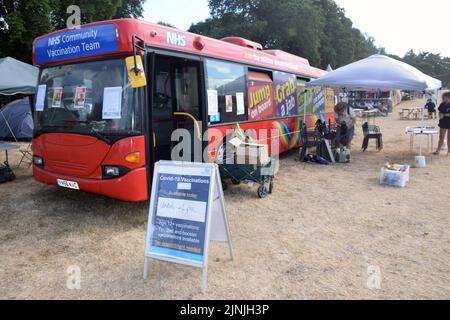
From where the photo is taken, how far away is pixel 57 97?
539cm

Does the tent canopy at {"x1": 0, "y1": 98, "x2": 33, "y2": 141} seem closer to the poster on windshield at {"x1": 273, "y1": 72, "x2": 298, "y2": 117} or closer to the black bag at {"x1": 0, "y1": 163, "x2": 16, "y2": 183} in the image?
the black bag at {"x1": 0, "y1": 163, "x2": 16, "y2": 183}

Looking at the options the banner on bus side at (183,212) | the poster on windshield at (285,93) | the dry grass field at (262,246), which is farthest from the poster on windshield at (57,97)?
the poster on windshield at (285,93)

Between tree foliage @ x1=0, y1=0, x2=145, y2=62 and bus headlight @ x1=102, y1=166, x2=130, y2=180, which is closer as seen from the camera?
bus headlight @ x1=102, y1=166, x2=130, y2=180

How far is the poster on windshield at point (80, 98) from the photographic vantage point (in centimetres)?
509

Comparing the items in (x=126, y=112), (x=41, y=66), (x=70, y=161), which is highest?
(x=41, y=66)

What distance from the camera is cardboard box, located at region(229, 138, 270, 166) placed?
6.19m

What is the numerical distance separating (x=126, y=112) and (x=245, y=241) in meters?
2.28

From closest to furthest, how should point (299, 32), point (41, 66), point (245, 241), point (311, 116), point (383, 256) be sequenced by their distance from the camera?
point (383, 256) → point (245, 241) → point (41, 66) → point (311, 116) → point (299, 32)

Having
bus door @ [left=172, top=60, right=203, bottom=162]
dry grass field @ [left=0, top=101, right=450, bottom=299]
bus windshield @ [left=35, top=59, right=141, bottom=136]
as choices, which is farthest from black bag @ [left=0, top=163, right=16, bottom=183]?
bus door @ [left=172, top=60, right=203, bottom=162]

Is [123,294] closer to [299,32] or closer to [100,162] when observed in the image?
[100,162]

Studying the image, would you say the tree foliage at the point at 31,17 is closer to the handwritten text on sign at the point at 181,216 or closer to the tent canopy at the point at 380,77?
the tent canopy at the point at 380,77
